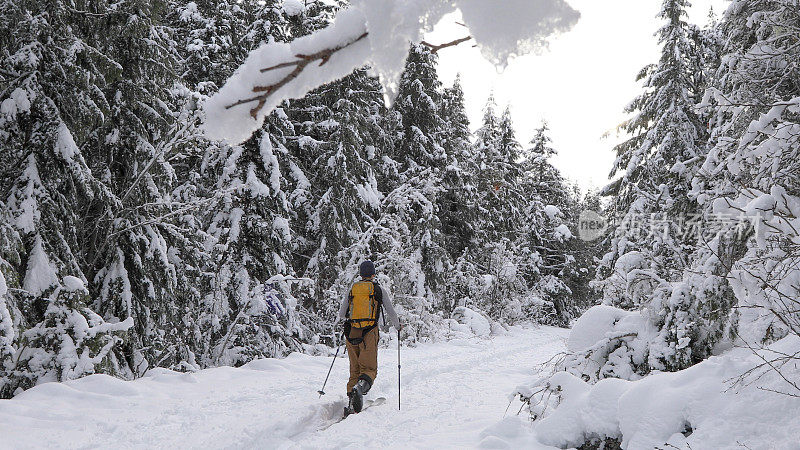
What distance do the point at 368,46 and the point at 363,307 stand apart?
6.07 metres

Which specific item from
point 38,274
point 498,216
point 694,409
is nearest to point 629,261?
point 694,409

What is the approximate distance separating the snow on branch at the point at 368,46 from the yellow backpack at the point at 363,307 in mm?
5894

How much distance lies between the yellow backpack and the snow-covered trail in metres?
1.10

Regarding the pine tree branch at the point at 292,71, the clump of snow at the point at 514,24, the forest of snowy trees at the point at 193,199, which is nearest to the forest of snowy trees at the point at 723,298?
the forest of snowy trees at the point at 193,199

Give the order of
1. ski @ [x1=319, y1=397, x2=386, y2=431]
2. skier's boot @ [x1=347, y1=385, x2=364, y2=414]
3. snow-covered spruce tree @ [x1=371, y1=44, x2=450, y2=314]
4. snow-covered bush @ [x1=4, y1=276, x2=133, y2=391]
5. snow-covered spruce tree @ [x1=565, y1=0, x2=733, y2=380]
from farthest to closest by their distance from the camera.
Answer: snow-covered spruce tree @ [x1=371, y1=44, x2=450, y2=314] → skier's boot @ [x1=347, y1=385, x2=364, y2=414] → snow-covered bush @ [x1=4, y1=276, x2=133, y2=391] → ski @ [x1=319, y1=397, x2=386, y2=431] → snow-covered spruce tree @ [x1=565, y1=0, x2=733, y2=380]

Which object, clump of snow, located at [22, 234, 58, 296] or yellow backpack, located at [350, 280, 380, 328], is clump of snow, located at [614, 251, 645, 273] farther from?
clump of snow, located at [22, 234, 58, 296]

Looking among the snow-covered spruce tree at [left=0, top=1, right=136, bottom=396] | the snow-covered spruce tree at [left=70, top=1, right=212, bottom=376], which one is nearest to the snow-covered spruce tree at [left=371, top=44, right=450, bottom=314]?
the snow-covered spruce tree at [left=70, top=1, right=212, bottom=376]

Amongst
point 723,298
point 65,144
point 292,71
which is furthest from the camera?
point 65,144

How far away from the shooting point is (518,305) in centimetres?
2289

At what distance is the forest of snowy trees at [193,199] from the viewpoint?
6516mm

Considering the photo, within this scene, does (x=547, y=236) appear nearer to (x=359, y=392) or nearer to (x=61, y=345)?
(x=359, y=392)

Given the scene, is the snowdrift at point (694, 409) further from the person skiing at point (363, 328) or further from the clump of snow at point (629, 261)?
the clump of snow at point (629, 261)

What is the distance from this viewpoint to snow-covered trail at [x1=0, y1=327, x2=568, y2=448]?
4.82 m

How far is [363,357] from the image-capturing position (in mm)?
6637
